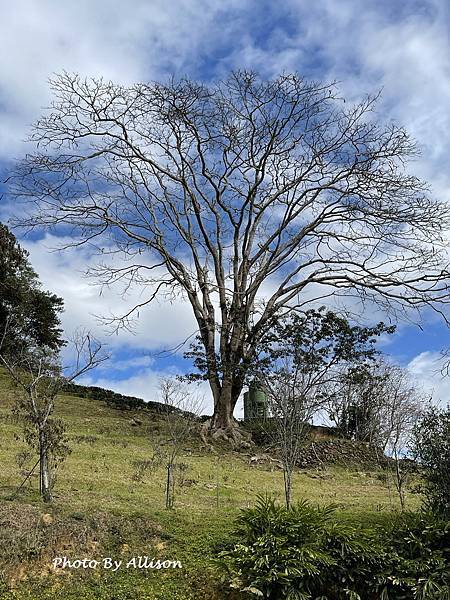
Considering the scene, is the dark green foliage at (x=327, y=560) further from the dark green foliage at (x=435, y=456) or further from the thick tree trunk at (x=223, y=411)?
the thick tree trunk at (x=223, y=411)

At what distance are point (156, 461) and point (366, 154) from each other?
12857 mm

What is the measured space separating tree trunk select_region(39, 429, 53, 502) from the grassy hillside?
14 cm

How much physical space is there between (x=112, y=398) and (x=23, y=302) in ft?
18.1

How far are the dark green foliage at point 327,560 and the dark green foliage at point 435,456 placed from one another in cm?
125

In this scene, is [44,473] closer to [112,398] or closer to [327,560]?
[327,560]

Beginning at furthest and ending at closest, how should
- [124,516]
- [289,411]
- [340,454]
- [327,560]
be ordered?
1. [340,454]
2. [289,411]
3. [124,516]
4. [327,560]

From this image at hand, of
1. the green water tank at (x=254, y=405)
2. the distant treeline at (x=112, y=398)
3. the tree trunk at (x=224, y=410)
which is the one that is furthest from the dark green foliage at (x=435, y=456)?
the distant treeline at (x=112, y=398)

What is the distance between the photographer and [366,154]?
69.0 ft

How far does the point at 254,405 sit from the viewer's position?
2258cm

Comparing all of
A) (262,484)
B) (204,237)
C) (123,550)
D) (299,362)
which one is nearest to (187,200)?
(204,237)

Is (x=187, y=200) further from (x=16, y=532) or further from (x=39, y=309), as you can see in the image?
(x=16, y=532)

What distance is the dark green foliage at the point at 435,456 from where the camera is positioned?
24.0ft

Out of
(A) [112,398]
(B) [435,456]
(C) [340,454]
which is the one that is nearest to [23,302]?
(A) [112,398]

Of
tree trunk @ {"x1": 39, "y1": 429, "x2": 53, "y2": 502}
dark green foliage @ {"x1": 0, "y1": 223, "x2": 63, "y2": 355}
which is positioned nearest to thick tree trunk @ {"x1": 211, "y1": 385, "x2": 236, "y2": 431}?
dark green foliage @ {"x1": 0, "y1": 223, "x2": 63, "y2": 355}
